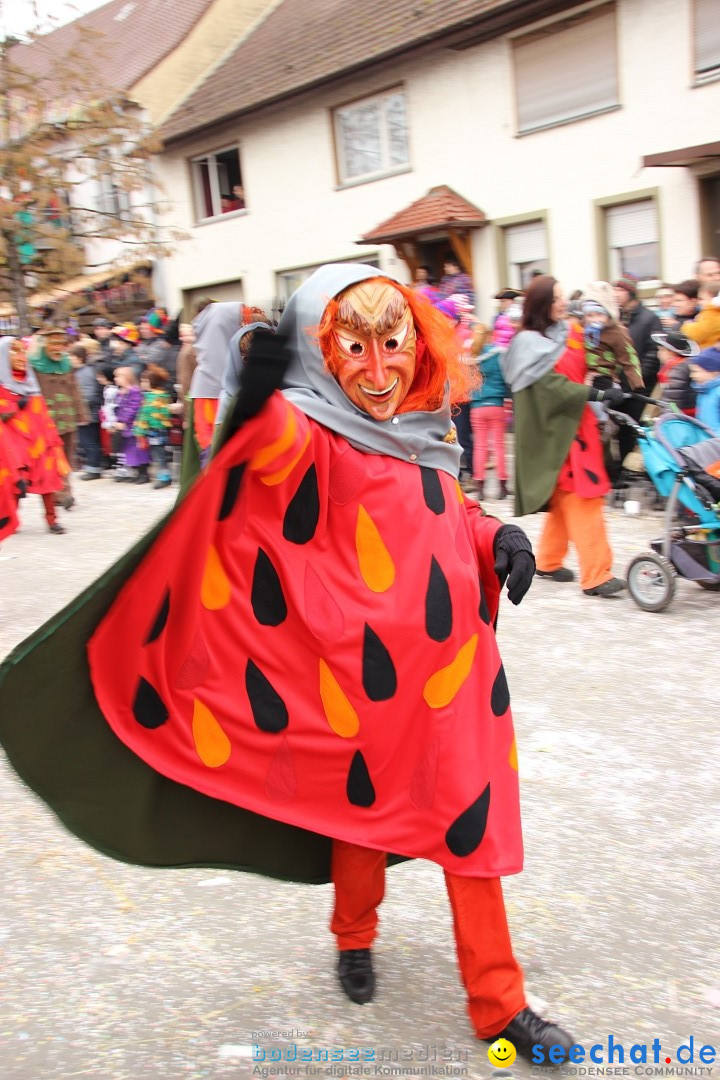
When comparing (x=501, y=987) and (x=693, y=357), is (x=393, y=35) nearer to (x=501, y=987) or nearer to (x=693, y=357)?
(x=693, y=357)

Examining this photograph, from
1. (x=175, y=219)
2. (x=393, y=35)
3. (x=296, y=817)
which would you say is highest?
(x=393, y=35)

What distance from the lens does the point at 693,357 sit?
23.2 feet

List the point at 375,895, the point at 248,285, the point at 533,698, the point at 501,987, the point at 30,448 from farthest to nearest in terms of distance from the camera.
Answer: the point at 248,285
the point at 30,448
the point at 533,698
the point at 375,895
the point at 501,987

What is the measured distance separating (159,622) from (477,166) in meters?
14.7

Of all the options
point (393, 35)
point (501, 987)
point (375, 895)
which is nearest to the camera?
point (501, 987)

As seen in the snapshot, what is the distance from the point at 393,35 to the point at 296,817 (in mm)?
16351

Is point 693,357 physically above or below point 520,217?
below

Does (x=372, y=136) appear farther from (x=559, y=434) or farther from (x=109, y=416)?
(x=559, y=434)

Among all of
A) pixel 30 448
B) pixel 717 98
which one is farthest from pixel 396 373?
pixel 717 98

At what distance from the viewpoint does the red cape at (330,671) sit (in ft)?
8.23

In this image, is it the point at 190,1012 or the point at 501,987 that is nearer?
the point at 501,987

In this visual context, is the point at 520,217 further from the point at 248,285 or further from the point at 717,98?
the point at 248,285

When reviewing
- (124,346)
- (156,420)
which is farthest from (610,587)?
(124,346)

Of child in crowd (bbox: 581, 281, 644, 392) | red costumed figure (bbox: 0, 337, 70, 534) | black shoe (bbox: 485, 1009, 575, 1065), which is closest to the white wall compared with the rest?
red costumed figure (bbox: 0, 337, 70, 534)
